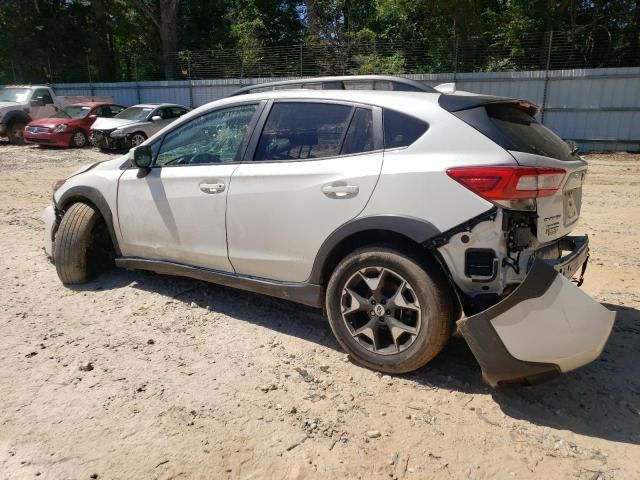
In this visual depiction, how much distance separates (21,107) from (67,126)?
2.61m

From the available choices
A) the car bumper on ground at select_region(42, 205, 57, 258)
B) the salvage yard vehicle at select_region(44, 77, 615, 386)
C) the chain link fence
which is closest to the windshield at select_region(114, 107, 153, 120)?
the chain link fence

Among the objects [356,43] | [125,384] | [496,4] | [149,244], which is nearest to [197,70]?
[356,43]

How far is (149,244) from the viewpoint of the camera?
4285 mm

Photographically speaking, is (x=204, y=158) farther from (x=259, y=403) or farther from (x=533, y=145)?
(x=533, y=145)

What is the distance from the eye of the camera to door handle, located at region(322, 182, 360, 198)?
10.2ft

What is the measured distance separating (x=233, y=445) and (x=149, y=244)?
2193 millimetres

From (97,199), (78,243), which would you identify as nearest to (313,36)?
(97,199)

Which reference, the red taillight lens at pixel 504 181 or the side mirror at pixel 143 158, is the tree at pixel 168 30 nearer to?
the side mirror at pixel 143 158

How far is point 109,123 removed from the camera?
15.0m

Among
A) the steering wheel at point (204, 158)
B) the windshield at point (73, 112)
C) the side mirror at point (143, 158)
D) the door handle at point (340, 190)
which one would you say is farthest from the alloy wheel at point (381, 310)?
the windshield at point (73, 112)

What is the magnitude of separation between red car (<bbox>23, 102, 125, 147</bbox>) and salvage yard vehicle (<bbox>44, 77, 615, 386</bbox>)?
42.9ft

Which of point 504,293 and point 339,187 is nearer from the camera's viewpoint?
point 504,293

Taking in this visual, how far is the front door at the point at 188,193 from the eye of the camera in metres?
3.79

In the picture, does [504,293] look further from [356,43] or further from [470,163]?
[356,43]
